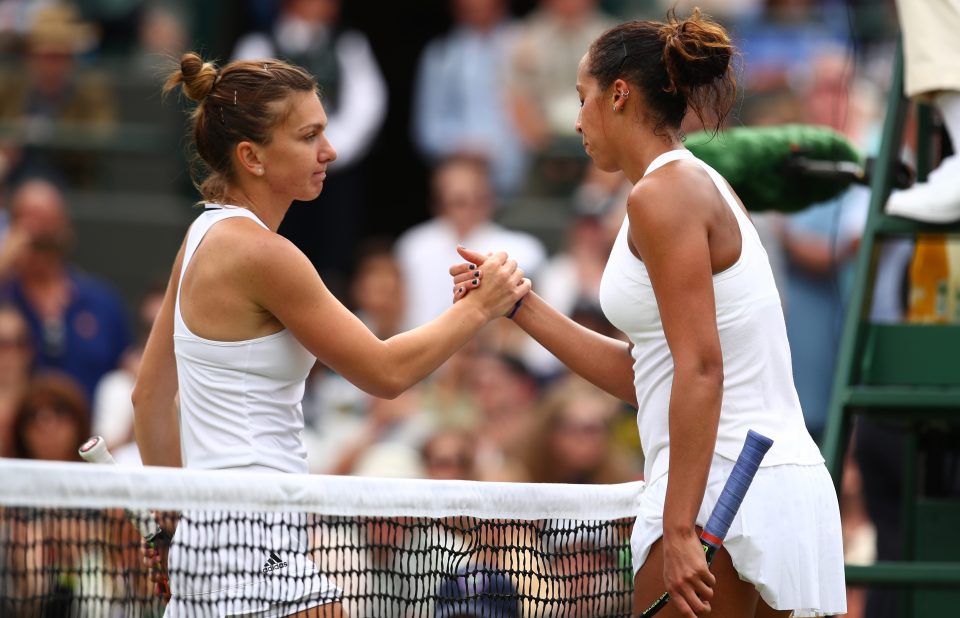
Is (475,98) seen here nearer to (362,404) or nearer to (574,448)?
(362,404)

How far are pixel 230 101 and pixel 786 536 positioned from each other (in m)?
1.66

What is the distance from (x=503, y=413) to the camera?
26.5 ft

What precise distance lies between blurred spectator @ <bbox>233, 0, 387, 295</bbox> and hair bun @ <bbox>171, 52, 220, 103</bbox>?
5.83 metres

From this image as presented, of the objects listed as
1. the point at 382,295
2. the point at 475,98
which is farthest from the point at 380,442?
the point at 475,98

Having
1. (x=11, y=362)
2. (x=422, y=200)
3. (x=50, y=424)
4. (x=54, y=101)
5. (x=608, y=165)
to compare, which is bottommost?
(x=50, y=424)

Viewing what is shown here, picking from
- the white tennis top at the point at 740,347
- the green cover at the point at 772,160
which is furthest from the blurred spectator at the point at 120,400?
the white tennis top at the point at 740,347

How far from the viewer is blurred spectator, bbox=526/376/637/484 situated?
7289 millimetres

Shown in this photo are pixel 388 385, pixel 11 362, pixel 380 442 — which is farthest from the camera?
pixel 11 362

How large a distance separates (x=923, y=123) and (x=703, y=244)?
2.42m

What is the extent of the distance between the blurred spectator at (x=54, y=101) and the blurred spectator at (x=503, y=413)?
4.16 metres

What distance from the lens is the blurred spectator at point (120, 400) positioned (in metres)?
8.02

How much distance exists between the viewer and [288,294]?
11.4 feet

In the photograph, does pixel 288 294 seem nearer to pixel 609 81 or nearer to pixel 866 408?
pixel 609 81

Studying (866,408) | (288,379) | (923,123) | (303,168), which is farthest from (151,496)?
(923,123)
